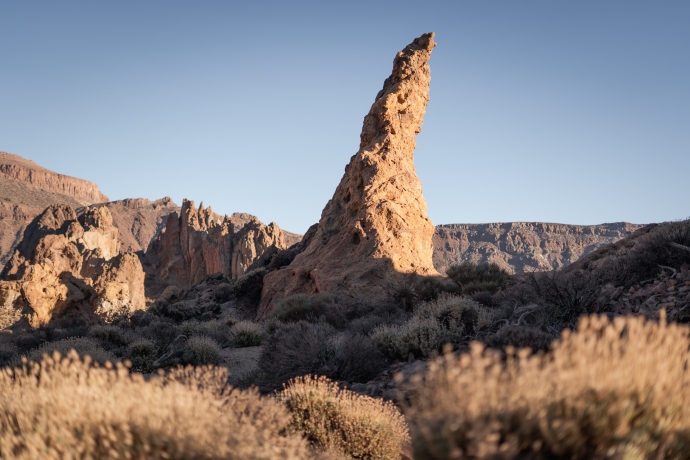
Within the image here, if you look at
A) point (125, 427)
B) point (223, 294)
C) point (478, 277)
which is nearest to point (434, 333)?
point (125, 427)

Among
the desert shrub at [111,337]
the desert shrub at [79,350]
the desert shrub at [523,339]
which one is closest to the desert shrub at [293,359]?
the desert shrub at [523,339]

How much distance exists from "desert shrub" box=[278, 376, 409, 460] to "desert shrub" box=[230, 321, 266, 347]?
709cm

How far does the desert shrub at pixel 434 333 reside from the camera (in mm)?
7363

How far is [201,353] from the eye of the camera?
9.34 meters

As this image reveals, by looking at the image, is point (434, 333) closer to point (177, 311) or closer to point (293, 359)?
point (293, 359)

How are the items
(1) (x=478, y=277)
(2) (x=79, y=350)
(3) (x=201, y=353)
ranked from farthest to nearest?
(1) (x=478, y=277), (2) (x=79, y=350), (3) (x=201, y=353)

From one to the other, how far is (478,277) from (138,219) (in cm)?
14336

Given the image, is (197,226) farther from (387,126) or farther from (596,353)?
(596,353)

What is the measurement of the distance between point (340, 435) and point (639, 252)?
7.27 metres

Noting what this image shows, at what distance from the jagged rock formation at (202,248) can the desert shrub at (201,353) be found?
55397 mm

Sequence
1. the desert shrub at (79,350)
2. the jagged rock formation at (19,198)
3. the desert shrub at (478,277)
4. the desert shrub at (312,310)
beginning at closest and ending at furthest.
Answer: the desert shrub at (79,350), the desert shrub at (312,310), the desert shrub at (478,277), the jagged rock formation at (19,198)

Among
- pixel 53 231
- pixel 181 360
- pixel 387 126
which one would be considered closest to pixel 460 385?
pixel 181 360

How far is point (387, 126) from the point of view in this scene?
753 inches

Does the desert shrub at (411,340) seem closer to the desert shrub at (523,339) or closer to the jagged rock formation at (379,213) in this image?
the desert shrub at (523,339)
